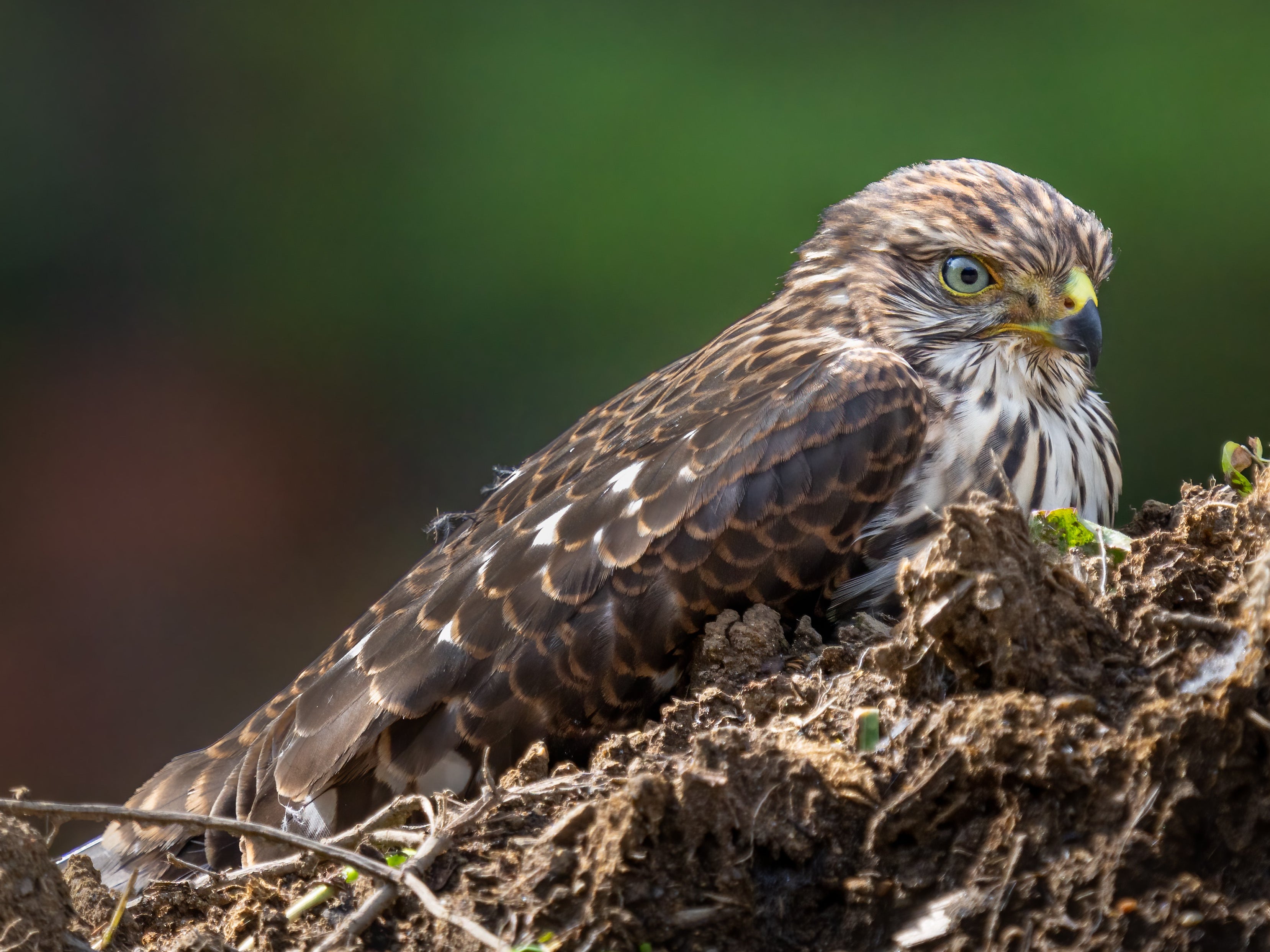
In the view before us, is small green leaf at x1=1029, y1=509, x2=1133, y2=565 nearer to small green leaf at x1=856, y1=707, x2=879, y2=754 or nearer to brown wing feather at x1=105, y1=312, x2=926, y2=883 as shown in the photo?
brown wing feather at x1=105, y1=312, x2=926, y2=883

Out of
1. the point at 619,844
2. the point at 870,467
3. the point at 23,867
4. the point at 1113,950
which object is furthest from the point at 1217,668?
the point at 23,867

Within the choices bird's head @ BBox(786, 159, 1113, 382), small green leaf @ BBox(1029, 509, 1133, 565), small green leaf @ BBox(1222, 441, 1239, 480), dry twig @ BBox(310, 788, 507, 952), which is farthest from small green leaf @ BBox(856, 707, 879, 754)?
bird's head @ BBox(786, 159, 1113, 382)

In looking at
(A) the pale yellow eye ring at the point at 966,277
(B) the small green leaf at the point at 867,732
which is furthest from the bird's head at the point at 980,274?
(B) the small green leaf at the point at 867,732

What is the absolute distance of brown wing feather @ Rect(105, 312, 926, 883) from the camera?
113 inches

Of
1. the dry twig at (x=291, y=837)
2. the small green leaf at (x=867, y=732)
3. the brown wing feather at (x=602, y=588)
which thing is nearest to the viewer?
the dry twig at (x=291, y=837)

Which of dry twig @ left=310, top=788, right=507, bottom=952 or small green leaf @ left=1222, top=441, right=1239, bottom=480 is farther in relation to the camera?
small green leaf @ left=1222, top=441, right=1239, bottom=480

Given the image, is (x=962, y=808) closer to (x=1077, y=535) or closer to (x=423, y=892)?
(x=423, y=892)

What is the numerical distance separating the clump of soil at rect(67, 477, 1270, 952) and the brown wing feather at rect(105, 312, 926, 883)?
0.58 meters

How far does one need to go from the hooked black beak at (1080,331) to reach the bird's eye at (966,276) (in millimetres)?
234

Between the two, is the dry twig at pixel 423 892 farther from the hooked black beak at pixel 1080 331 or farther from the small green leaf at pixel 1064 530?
the hooked black beak at pixel 1080 331

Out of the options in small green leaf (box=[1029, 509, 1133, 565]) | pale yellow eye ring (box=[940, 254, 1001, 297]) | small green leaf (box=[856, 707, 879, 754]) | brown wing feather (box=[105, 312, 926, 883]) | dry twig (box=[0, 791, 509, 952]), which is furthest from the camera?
pale yellow eye ring (box=[940, 254, 1001, 297])

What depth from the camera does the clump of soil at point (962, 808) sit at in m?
1.72

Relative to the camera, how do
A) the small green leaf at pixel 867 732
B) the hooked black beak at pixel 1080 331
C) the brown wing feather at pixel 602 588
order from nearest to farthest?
the small green leaf at pixel 867 732 → the brown wing feather at pixel 602 588 → the hooked black beak at pixel 1080 331

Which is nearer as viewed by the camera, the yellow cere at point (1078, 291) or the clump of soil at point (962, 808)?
the clump of soil at point (962, 808)
